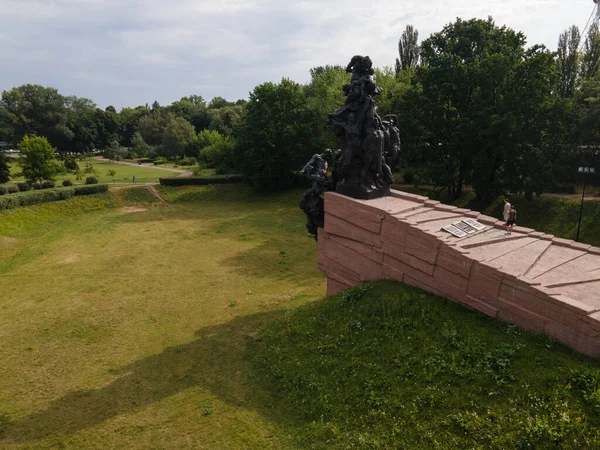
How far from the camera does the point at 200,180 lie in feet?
130

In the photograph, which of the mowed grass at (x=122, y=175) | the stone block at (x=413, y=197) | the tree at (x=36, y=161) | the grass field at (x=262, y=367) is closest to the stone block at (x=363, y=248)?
the grass field at (x=262, y=367)

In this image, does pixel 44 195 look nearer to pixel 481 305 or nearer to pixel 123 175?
pixel 123 175

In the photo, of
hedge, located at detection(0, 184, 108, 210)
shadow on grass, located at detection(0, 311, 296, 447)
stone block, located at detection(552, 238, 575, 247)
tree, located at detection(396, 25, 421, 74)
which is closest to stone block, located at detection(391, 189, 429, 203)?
stone block, located at detection(552, 238, 575, 247)

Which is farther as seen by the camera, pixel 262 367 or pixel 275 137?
pixel 275 137

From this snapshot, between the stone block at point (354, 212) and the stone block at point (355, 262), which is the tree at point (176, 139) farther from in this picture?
the stone block at point (355, 262)

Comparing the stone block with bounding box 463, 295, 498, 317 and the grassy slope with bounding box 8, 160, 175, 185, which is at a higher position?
the stone block with bounding box 463, 295, 498, 317

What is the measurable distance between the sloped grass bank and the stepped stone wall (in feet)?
1.36

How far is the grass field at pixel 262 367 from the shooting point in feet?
23.6

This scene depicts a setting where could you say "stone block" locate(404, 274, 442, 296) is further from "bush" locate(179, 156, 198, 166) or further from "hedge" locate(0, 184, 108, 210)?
"bush" locate(179, 156, 198, 166)

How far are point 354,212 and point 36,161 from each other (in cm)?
3499

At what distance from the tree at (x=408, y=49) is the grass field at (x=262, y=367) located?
4867cm

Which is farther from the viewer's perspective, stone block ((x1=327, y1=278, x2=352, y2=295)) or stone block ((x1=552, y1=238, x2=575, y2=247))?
stone block ((x1=327, y1=278, x2=352, y2=295))

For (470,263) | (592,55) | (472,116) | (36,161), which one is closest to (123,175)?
(36,161)

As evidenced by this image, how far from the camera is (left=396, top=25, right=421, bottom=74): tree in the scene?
5756 centimetres
